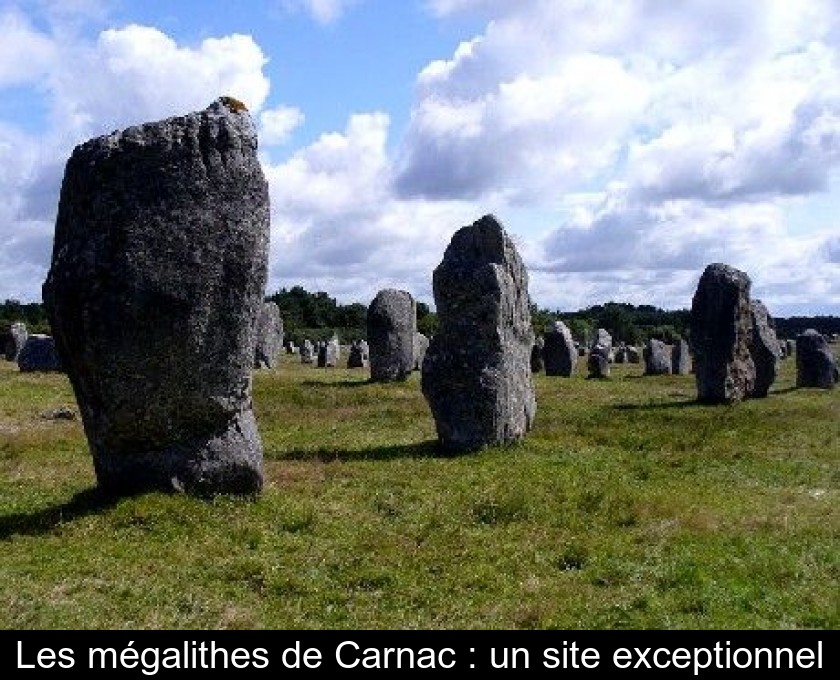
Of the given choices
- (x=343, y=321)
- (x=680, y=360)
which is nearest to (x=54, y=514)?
(x=680, y=360)

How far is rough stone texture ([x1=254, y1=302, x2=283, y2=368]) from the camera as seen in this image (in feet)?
159

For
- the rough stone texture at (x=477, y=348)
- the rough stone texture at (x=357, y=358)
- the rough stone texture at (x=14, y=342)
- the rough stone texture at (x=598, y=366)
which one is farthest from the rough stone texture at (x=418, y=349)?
the rough stone texture at (x=477, y=348)

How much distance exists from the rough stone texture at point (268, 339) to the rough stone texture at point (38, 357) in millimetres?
8956

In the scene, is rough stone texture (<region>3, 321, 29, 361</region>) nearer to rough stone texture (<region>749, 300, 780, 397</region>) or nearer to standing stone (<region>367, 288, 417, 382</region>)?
standing stone (<region>367, 288, 417, 382</region>)

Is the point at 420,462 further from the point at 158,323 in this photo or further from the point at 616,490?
the point at 158,323

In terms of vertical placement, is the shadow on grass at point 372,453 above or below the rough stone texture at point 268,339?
below

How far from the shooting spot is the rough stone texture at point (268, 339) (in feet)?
159

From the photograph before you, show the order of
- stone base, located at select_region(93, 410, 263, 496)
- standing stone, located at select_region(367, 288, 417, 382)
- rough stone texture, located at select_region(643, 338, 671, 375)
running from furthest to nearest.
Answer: rough stone texture, located at select_region(643, 338, 671, 375) → standing stone, located at select_region(367, 288, 417, 382) → stone base, located at select_region(93, 410, 263, 496)

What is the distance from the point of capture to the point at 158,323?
14242 mm

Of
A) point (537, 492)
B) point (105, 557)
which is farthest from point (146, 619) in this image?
point (537, 492)

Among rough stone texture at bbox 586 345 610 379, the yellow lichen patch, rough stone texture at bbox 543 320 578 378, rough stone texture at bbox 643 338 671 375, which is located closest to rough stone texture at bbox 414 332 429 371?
rough stone texture at bbox 543 320 578 378

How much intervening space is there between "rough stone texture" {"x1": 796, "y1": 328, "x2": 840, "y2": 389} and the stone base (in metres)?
31.2

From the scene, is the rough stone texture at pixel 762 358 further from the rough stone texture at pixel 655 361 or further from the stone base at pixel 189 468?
the stone base at pixel 189 468

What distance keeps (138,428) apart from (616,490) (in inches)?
295
